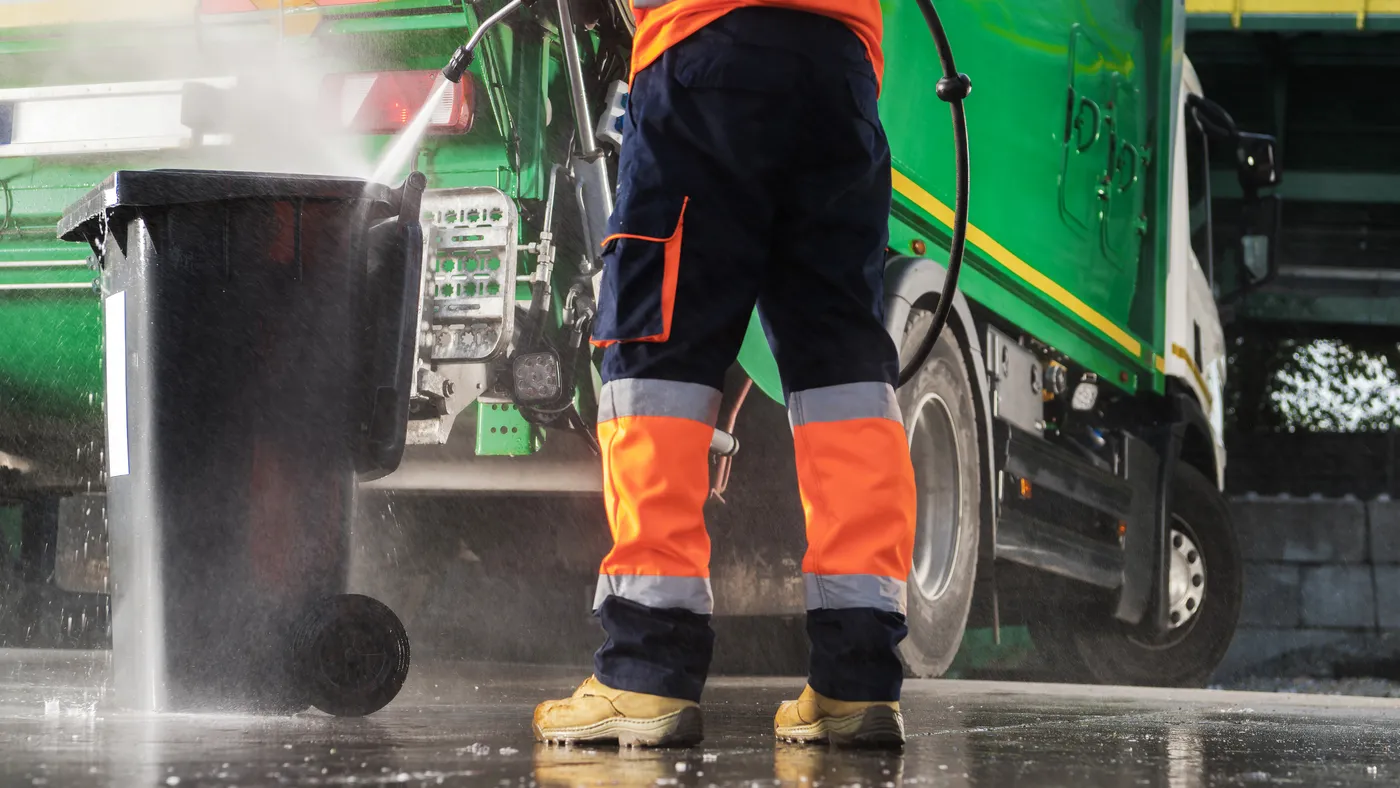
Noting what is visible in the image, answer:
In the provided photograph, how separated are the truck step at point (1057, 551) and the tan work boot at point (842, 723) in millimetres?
2274

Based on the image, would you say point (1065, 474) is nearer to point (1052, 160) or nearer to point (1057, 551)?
point (1057, 551)

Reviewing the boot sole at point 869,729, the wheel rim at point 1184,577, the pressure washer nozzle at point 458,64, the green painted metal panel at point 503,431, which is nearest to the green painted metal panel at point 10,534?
the green painted metal panel at point 503,431

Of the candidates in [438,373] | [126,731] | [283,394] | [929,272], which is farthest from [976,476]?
[126,731]

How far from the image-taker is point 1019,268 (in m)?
4.54

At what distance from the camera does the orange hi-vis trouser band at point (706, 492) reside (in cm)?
206

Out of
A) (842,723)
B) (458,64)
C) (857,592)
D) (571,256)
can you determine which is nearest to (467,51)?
(458,64)

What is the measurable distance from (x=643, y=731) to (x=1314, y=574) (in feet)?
23.4

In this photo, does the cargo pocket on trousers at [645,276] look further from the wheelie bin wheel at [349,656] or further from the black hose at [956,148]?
the wheelie bin wheel at [349,656]

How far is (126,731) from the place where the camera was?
2.14m

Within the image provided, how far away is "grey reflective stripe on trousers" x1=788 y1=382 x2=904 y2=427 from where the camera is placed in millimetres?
2174

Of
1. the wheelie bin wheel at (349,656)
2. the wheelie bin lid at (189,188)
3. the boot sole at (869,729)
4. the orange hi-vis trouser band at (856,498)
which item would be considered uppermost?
the wheelie bin lid at (189,188)

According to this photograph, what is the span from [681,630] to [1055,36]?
3030mm

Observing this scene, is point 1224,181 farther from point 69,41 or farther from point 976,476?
point 69,41

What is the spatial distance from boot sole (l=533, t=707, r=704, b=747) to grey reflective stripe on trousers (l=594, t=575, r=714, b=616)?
137 millimetres
